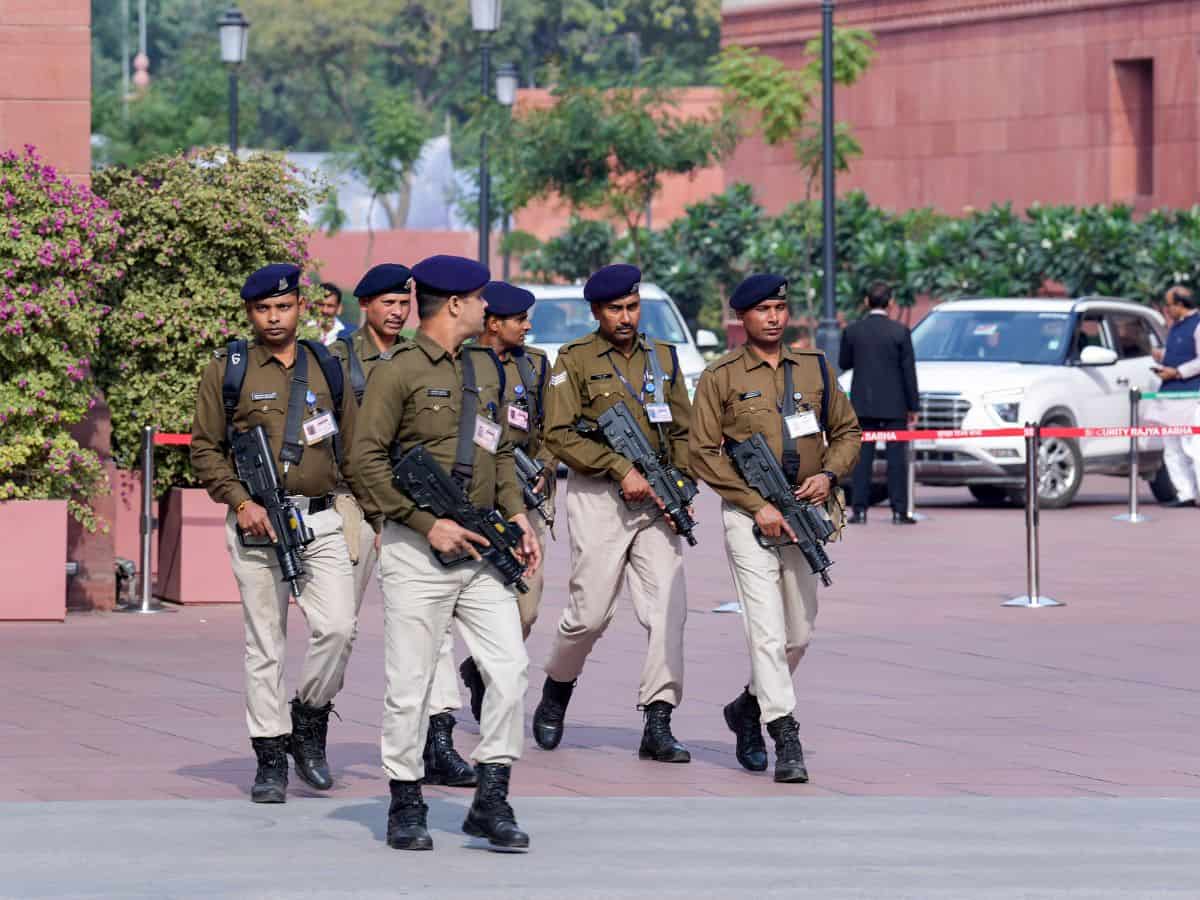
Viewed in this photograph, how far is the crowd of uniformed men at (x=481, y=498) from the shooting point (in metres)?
8.05

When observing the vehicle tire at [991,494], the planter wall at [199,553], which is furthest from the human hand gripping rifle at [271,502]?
the vehicle tire at [991,494]

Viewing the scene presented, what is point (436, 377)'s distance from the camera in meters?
8.07

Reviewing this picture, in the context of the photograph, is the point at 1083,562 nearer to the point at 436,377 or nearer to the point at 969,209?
the point at 436,377

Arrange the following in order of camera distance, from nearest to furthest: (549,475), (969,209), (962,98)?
(549,475), (969,209), (962,98)

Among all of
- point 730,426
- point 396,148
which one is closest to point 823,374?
point 730,426

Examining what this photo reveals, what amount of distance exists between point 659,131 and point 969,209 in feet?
15.8

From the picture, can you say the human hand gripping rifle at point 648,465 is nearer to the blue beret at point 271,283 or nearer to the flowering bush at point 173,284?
the blue beret at point 271,283

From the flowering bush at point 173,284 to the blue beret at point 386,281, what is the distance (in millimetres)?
4799

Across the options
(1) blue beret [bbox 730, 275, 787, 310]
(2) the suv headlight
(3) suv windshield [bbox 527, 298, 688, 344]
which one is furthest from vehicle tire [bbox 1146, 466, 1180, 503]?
(1) blue beret [bbox 730, 275, 787, 310]

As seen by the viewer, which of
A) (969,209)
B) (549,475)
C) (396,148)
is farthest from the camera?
(396,148)

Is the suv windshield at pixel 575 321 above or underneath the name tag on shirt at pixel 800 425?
above

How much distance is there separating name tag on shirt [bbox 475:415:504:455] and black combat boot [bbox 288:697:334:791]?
1514 mm

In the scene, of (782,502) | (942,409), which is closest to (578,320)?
(942,409)

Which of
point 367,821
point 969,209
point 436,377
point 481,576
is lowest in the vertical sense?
point 367,821
